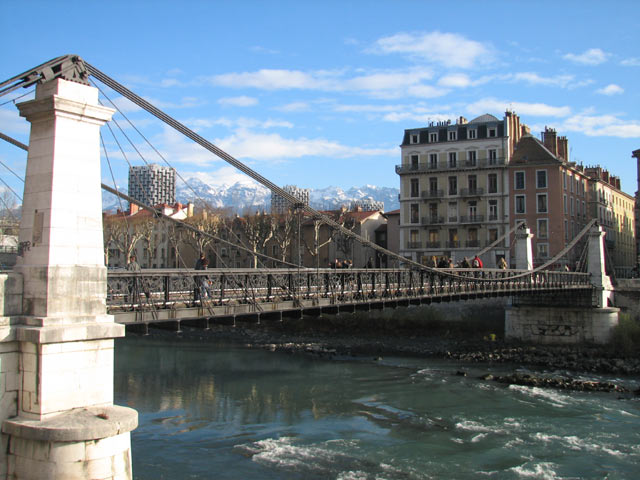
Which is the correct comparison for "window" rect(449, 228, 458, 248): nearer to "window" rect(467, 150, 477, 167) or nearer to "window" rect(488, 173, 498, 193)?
"window" rect(488, 173, 498, 193)

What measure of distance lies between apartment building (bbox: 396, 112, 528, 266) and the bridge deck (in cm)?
2337

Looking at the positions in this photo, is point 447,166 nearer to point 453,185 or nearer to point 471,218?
point 453,185

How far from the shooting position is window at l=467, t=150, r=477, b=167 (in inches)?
1982

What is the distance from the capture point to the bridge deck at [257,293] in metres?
12.9

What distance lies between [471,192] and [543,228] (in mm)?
6157

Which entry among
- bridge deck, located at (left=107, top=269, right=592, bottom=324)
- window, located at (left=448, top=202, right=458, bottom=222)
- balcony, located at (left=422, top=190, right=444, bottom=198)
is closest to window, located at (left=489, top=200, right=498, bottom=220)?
window, located at (left=448, top=202, right=458, bottom=222)

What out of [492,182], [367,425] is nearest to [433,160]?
[492,182]

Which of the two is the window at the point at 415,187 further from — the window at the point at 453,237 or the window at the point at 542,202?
the window at the point at 542,202

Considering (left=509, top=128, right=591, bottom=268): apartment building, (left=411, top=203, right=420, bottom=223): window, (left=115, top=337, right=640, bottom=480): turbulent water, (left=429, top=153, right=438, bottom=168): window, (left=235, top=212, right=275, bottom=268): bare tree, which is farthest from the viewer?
(left=235, top=212, right=275, bottom=268): bare tree

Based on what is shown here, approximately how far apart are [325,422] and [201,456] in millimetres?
4745

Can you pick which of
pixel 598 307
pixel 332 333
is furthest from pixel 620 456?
pixel 332 333

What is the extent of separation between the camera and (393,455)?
16.1 m

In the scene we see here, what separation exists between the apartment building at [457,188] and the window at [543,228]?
244cm

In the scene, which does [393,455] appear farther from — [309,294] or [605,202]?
[605,202]
